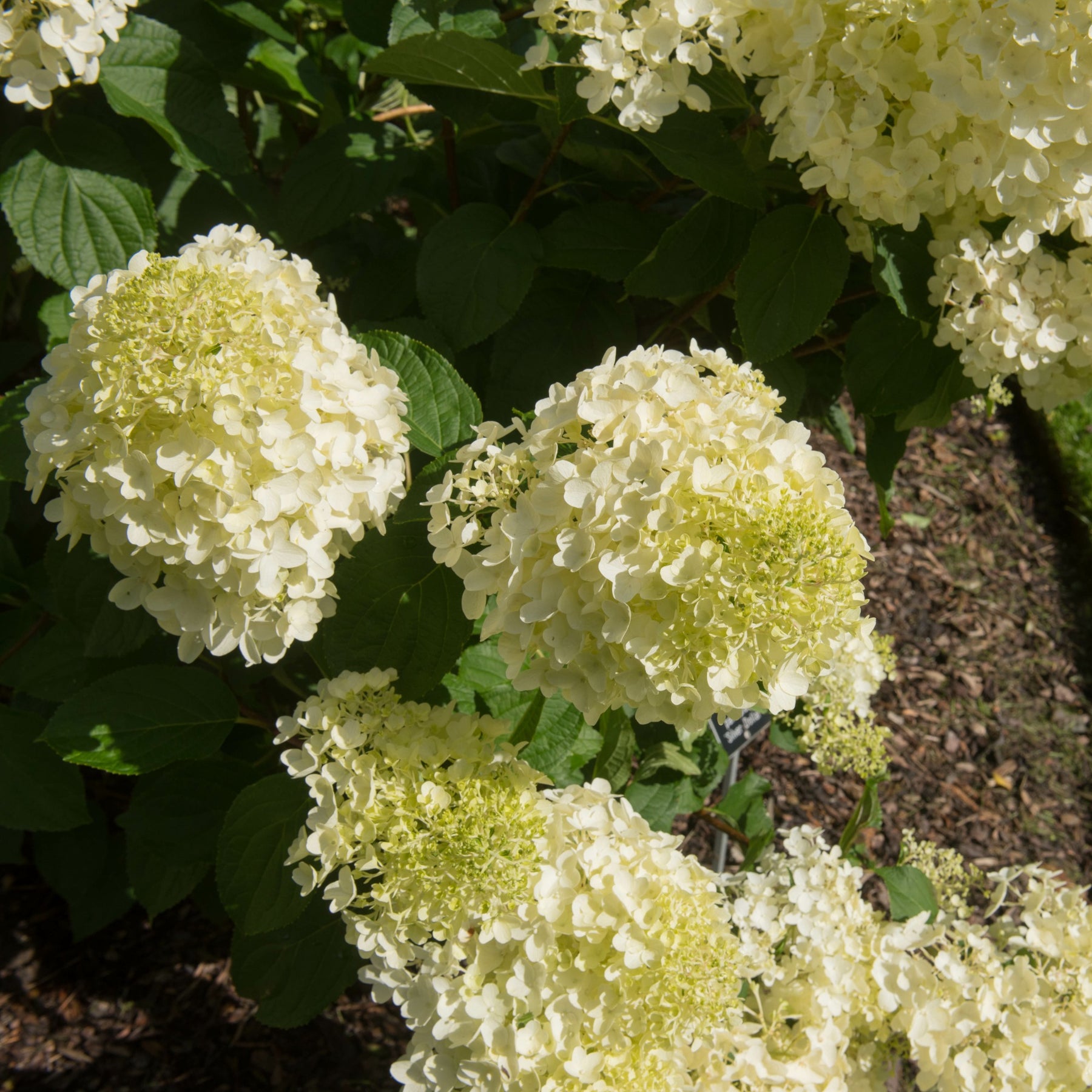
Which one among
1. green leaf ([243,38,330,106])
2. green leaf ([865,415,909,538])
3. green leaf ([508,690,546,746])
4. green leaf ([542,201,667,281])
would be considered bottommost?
green leaf ([508,690,546,746])

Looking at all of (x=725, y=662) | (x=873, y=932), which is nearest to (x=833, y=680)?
(x=873, y=932)

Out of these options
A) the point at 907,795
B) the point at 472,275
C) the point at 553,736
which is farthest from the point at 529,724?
the point at 907,795

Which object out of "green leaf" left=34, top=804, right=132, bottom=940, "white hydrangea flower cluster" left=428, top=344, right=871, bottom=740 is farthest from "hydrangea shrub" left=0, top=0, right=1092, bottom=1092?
"green leaf" left=34, top=804, right=132, bottom=940

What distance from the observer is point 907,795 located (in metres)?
3.18

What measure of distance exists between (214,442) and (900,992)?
1154 mm

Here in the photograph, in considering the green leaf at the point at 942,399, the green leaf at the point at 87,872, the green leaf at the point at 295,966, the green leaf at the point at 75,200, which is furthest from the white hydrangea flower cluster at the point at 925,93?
the green leaf at the point at 87,872

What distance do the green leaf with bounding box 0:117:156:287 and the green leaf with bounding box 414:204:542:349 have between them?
0.45 meters

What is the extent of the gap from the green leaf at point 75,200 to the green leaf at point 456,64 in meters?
0.47

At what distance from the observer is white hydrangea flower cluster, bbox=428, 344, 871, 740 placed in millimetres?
909

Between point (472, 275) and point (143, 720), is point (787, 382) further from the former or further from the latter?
point (143, 720)

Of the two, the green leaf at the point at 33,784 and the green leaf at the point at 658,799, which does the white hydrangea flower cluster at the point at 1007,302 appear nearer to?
the green leaf at the point at 658,799

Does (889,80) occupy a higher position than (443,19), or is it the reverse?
(889,80)

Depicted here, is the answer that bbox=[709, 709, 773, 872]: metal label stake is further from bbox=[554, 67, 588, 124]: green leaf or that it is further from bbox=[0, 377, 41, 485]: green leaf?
bbox=[0, 377, 41, 485]: green leaf

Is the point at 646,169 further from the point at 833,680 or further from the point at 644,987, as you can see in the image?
the point at 644,987
